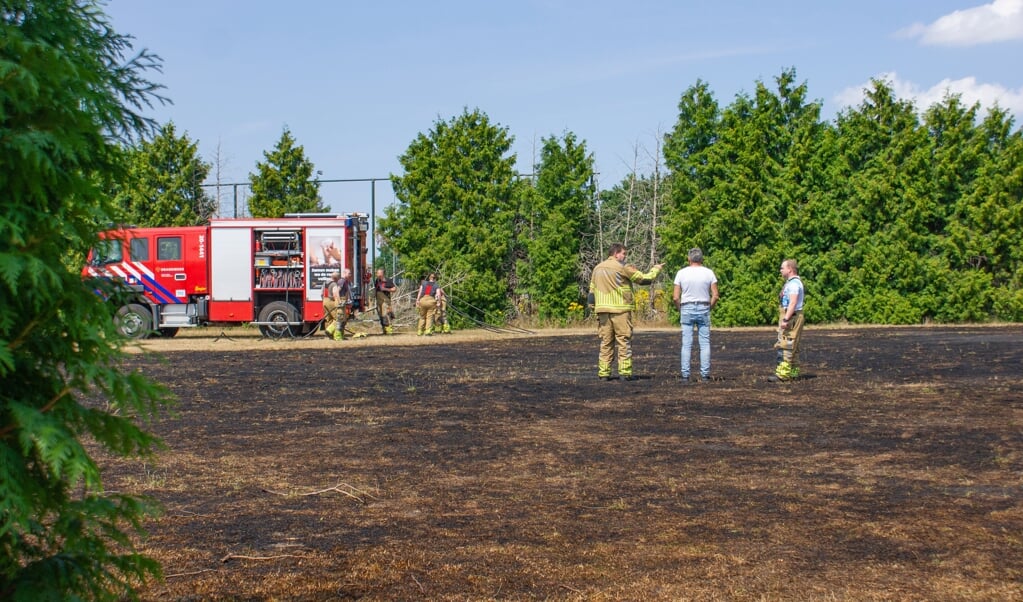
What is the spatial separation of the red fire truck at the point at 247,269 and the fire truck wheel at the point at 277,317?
1.1 inches

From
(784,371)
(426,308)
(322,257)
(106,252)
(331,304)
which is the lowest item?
(784,371)

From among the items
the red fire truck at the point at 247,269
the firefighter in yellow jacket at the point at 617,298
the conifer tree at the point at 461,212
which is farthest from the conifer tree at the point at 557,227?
the firefighter in yellow jacket at the point at 617,298

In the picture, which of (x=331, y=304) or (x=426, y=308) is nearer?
(x=331, y=304)

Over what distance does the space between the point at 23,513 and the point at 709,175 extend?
32.9 m

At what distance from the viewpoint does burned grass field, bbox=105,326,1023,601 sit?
5074 millimetres

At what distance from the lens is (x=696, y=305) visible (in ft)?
48.0

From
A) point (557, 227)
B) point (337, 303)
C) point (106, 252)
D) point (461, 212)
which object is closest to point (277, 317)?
point (337, 303)

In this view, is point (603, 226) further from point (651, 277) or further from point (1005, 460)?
point (1005, 460)

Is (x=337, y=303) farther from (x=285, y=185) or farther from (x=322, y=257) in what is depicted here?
(x=285, y=185)

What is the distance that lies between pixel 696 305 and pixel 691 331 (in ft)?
1.21

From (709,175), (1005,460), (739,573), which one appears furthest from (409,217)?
(739,573)

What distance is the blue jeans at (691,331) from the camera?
1463 cm

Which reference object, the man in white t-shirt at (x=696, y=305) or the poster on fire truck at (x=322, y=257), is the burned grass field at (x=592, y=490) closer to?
the man in white t-shirt at (x=696, y=305)

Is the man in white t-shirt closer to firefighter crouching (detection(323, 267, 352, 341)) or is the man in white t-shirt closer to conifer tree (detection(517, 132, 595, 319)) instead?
firefighter crouching (detection(323, 267, 352, 341))
